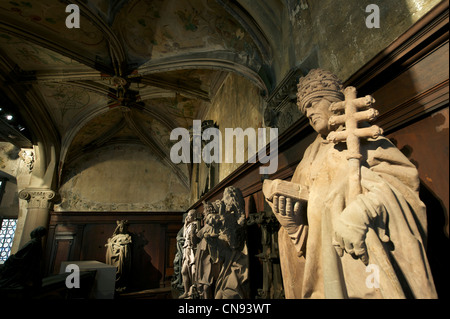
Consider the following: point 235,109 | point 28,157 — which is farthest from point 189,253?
point 28,157

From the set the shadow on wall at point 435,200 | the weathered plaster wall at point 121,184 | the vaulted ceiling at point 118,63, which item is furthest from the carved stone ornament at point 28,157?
the shadow on wall at point 435,200

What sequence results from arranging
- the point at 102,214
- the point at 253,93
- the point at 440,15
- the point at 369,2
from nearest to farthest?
the point at 440,15 < the point at 369,2 < the point at 253,93 < the point at 102,214

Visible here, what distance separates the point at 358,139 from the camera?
105cm

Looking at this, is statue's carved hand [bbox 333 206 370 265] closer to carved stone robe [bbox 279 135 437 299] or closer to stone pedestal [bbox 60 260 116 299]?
carved stone robe [bbox 279 135 437 299]

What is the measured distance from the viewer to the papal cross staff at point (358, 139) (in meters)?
0.84

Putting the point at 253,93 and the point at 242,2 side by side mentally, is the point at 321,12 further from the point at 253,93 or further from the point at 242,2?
the point at 253,93

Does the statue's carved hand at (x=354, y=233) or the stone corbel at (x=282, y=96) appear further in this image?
the stone corbel at (x=282, y=96)

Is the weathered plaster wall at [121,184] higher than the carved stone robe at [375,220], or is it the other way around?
the weathered plaster wall at [121,184]

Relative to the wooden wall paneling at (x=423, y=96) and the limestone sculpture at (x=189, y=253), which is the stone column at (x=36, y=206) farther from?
the wooden wall paneling at (x=423, y=96)

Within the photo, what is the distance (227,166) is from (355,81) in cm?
350

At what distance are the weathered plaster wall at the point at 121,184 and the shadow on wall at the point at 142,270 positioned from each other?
132cm

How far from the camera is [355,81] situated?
64.1 inches

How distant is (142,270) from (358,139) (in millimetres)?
9122

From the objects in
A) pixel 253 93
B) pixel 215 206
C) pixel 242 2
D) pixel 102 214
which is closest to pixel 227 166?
pixel 253 93
